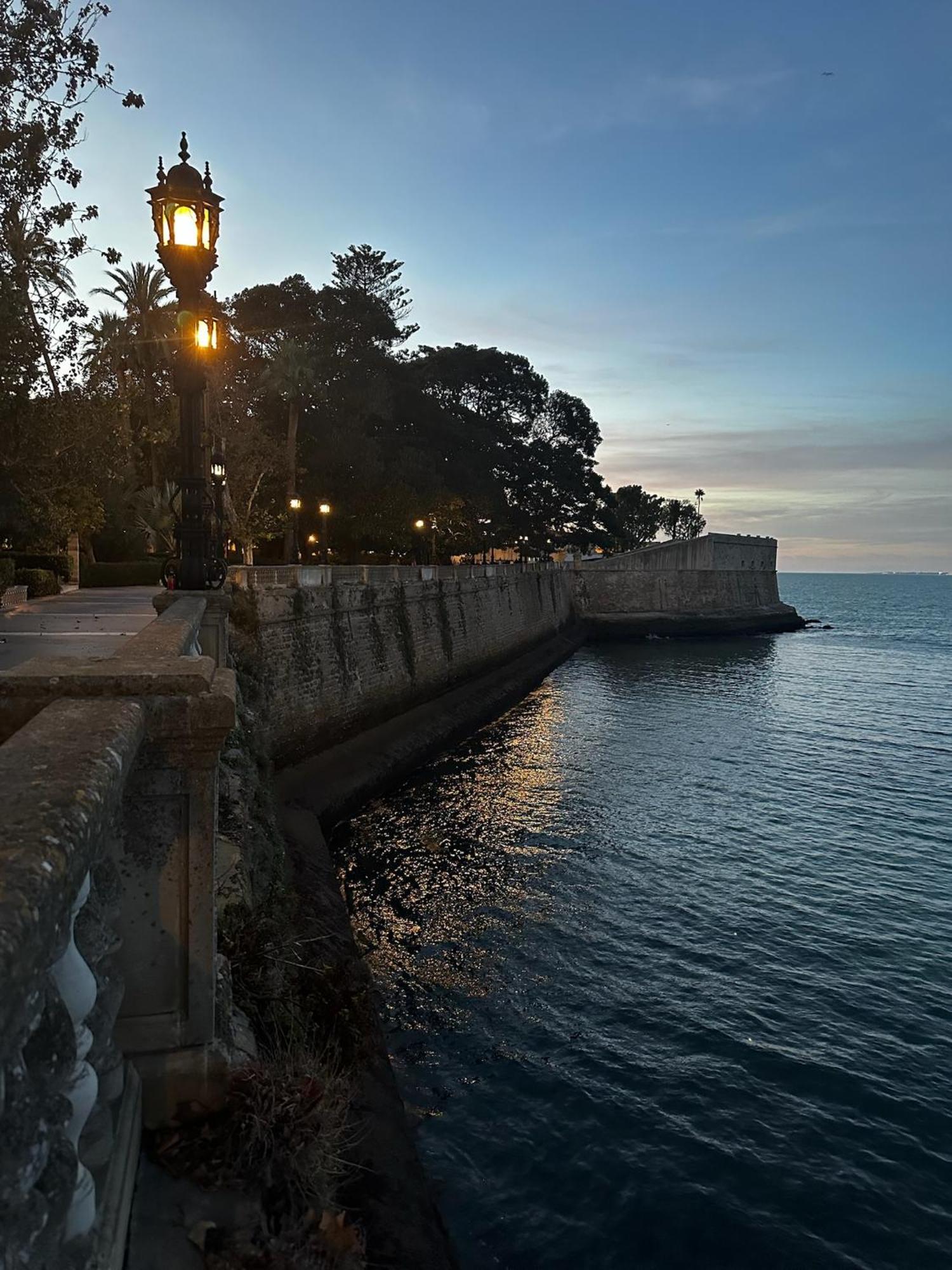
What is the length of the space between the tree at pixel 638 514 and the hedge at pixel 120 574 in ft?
241

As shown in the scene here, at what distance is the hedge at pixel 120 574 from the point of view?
32.8 meters

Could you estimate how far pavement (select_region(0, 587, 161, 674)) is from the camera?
37.8ft

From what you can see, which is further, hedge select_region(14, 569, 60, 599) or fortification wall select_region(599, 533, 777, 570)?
fortification wall select_region(599, 533, 777, 570)

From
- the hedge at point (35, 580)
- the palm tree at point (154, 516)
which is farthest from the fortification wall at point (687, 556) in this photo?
the hedge at point (35, 580)

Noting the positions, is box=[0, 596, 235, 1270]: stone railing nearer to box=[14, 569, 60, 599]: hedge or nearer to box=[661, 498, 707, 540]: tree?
box=[14, 569, 60, 599]: hedge

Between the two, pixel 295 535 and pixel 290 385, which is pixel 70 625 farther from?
pixel 290 385

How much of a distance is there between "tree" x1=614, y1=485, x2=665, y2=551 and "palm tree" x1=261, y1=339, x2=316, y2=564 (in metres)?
65.6

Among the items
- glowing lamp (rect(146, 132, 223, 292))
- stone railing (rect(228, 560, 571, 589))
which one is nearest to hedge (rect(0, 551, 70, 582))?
stone railing (rect(228, 560, 571, 589))

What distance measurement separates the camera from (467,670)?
33250mm

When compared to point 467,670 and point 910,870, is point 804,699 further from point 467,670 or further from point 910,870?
point 910,870

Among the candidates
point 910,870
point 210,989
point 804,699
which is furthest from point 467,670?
point 210,989

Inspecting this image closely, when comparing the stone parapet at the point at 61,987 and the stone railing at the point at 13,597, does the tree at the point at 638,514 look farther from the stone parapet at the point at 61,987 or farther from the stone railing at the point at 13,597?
the stone parapet at the point at 61,987

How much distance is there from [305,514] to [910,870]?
36.5 m

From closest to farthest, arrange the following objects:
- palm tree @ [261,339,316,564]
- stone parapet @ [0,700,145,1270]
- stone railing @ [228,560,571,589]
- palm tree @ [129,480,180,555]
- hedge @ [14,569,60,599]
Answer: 1. stone parapet @ [0,700,145,1270]
2. stone railing @ [228,560,571,589]
3. hedge @ [14,569,60,599]
4. palm tree @ [129,480,180,555]
5. palm tree @ [261,339,316,564]
